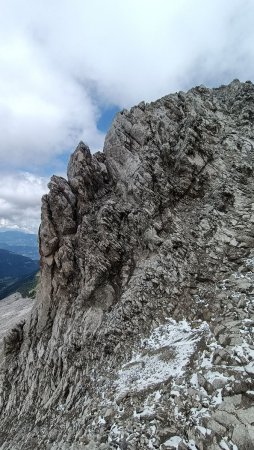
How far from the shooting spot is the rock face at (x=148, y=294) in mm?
13172

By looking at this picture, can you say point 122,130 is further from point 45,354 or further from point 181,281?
point 45,354

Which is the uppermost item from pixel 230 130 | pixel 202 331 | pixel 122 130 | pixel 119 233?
pixel 122 130

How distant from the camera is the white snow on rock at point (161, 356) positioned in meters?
15.4

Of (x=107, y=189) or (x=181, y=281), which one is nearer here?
(x=181, y=281)

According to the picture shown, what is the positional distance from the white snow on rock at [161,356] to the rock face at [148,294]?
8 cm

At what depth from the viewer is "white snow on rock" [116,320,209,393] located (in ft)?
50.4

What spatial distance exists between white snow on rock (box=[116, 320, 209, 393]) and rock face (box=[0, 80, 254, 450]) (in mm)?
85

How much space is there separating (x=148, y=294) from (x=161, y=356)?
5.49 metres

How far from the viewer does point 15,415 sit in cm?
2384

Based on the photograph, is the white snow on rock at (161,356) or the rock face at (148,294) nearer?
the rock face at (148,294)

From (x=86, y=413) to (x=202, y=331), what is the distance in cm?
775

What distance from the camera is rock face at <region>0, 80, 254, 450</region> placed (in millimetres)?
13172

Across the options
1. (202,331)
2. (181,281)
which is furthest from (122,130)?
(202,331)

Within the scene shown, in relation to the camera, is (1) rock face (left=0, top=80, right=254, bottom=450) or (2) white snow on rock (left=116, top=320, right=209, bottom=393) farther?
(2) white snow on rock (left=116, top=320, right=209, bottom=393)
